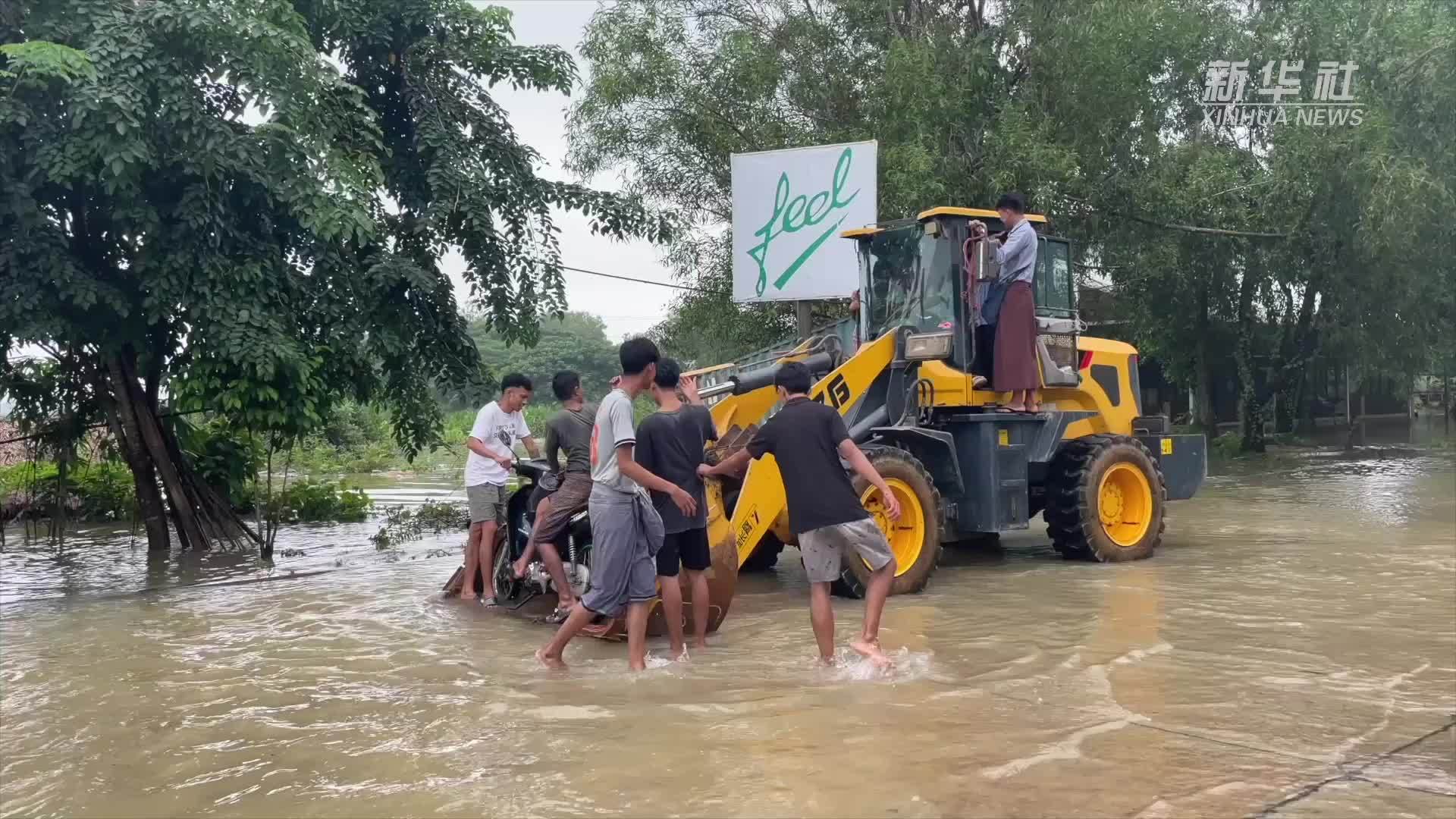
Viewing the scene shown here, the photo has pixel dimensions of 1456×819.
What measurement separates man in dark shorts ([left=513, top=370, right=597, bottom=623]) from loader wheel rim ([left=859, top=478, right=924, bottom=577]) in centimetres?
232

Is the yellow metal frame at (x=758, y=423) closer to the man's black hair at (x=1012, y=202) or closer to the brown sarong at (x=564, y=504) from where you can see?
the brown sarong at (x=564, y=504)

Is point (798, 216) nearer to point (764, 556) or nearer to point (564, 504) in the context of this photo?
point (764, 556)

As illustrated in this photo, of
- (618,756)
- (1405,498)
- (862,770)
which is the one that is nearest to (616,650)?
(618,756)

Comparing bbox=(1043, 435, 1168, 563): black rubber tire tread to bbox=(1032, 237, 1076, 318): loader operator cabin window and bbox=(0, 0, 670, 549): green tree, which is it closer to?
bbox=(1032, 237, 1076, 318): loader operator cabin window

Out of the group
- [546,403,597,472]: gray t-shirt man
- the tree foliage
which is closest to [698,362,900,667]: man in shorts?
[546,403,597,472]: gray t-shirt man

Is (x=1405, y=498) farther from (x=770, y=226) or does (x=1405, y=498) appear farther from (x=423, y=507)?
(x=423, y=507)

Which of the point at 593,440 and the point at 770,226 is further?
the point at 770,226

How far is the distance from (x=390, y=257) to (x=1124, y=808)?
11.0 m

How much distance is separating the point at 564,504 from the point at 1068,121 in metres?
13.8

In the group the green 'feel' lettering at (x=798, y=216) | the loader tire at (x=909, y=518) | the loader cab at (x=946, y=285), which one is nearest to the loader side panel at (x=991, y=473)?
the loader cab at (x=946, y=285)

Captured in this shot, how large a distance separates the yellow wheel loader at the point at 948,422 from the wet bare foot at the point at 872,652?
2.26 meters

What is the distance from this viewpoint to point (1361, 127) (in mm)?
18672

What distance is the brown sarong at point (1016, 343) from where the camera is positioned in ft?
34.2

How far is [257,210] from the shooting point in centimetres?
1281
